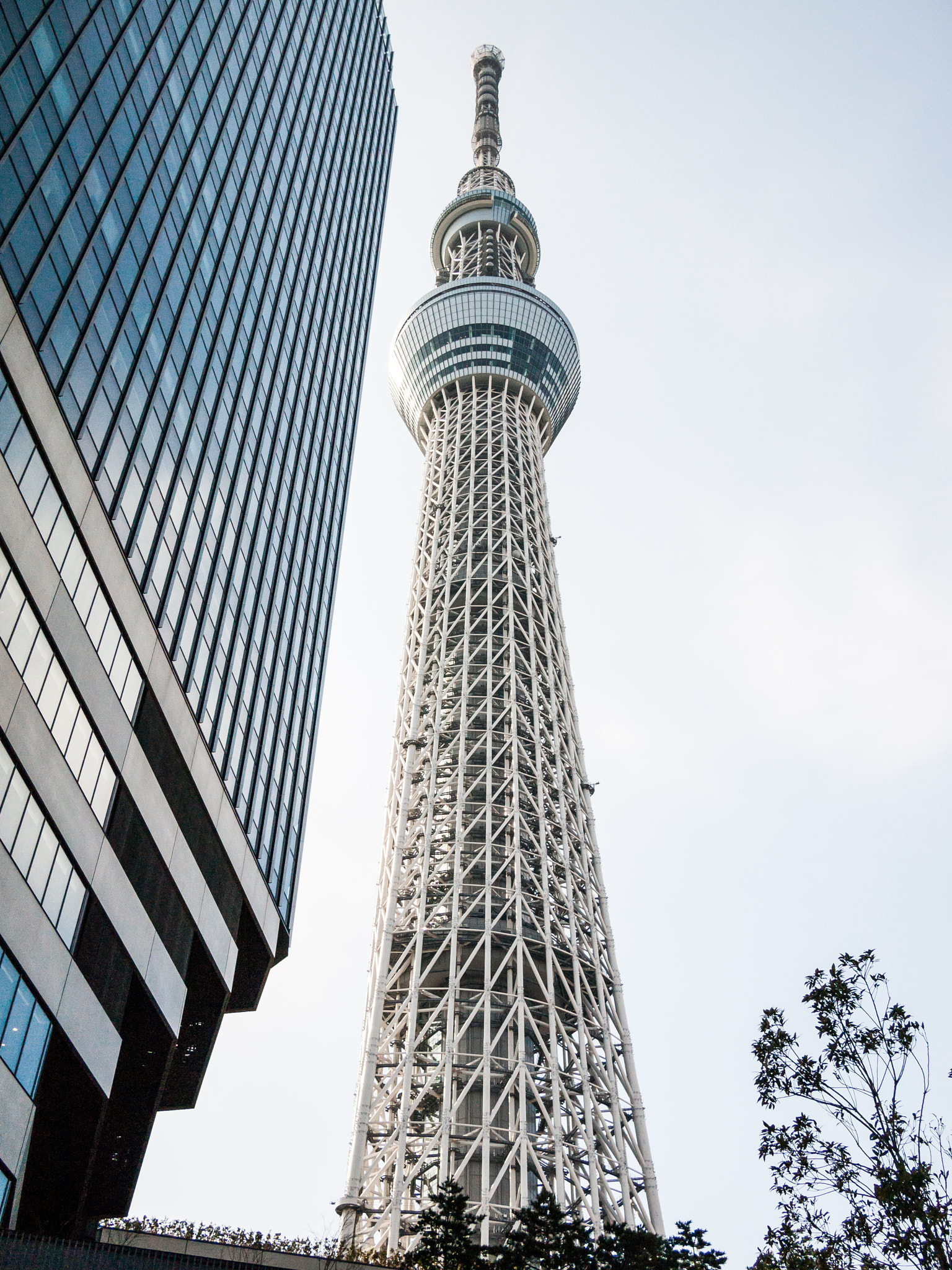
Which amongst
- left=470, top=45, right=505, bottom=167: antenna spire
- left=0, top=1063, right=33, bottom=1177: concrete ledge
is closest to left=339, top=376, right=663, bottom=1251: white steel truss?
left=0, top=1063, right=33, bottom=1177: concrete ledge

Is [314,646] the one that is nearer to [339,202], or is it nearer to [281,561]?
[281,561]

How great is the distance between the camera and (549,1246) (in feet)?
87.4

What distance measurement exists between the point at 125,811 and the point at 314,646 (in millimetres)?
25416

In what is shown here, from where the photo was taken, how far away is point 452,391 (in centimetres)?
10219

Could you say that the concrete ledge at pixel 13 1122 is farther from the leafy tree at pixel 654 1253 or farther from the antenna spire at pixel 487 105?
the antenna spire at pixel 487 105

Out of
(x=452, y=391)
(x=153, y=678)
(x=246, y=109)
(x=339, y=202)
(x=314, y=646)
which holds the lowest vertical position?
(x=153, y=678)

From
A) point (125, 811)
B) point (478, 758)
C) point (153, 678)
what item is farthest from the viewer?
point (478, 758)

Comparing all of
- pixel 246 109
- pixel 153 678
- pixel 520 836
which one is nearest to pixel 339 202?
pixel 246 109

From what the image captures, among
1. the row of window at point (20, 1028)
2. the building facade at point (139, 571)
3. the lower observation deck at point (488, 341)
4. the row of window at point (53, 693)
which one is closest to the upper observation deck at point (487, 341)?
the lower observation deck at point (488, 341)

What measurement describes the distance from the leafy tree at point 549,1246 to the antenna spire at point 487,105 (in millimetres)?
117851

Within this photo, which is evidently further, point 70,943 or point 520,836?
point 520,836

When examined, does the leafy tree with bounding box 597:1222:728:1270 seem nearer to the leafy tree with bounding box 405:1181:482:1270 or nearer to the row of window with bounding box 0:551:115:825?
the leafy tree with bounding box 405:1181:482:1270

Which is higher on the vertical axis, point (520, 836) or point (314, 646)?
point (314, 646)

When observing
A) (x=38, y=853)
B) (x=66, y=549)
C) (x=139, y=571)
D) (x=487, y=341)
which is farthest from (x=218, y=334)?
(x=487, y=341)
